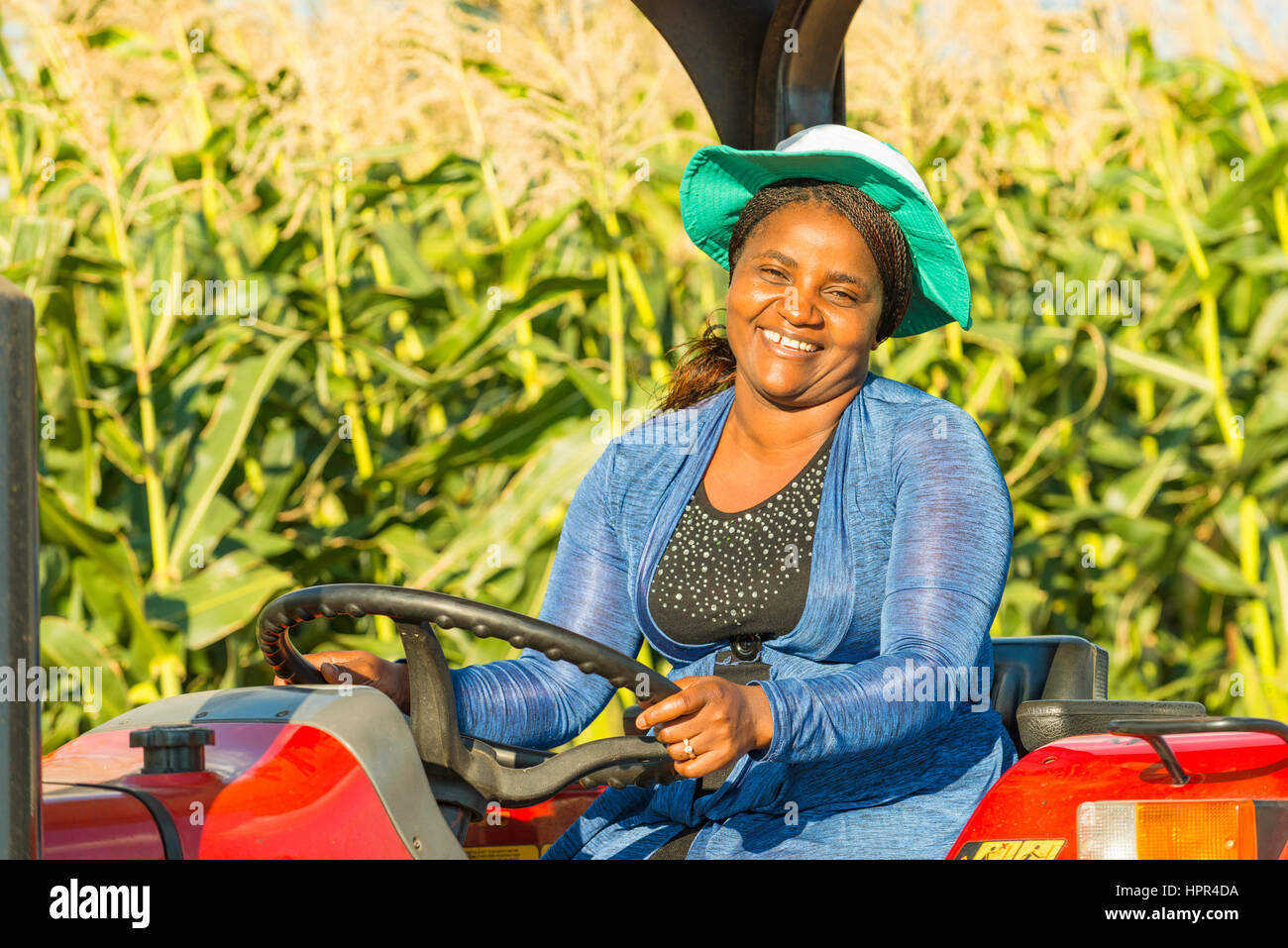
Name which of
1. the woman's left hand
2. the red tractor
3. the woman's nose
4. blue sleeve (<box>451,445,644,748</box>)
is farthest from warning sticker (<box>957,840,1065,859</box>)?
the woman's nose

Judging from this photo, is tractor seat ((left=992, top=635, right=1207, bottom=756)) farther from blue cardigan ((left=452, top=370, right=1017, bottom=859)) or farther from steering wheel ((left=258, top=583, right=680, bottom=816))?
steering wheel ((left=258, top=583, right=680, bottom=816))

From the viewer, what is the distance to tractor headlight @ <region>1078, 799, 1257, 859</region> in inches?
59.0

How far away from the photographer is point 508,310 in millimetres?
4215

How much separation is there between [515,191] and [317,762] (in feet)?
11.6

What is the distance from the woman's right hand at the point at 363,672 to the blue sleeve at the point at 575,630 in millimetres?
144

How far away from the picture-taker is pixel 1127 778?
1.57 metres

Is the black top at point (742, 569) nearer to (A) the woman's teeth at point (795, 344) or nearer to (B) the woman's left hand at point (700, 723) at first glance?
(A) the woman's teeth at point (795, 344)

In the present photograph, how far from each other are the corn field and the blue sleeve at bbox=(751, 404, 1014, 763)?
203 centimetres

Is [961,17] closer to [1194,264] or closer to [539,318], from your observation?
[1194,264]

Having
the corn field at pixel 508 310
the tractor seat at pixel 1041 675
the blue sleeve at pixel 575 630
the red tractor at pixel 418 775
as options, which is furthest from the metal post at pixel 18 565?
the corn field at pixel 508 310

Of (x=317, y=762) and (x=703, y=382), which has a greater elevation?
(x=703, y=382)

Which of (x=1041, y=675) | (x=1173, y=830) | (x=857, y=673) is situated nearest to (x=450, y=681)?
(x=857, y=673)

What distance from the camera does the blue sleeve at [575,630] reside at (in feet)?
6.60
